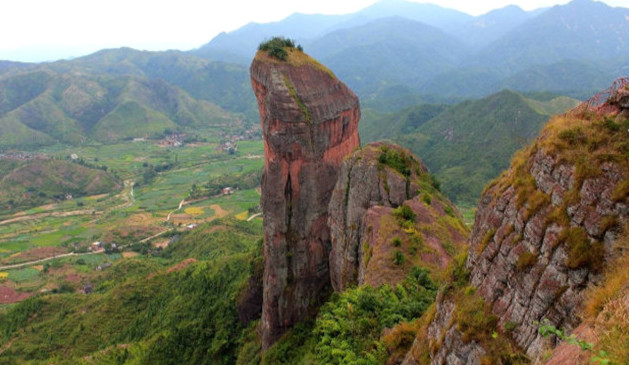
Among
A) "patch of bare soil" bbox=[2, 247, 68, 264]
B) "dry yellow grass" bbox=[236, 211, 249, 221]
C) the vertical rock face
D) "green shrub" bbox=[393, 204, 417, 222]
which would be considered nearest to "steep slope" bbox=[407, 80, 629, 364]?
"green shrub" bbox=[393, 204, 417, 222]

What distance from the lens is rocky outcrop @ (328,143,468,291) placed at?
23.6 m

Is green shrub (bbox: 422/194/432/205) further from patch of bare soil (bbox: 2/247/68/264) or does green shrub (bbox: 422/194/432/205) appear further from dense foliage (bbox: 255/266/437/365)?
patch of bare soil (bbox: 2/247/68/264)

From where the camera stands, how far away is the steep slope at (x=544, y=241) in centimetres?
914

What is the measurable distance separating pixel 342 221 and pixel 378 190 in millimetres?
3543

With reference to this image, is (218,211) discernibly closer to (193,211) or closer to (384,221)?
(193,211)

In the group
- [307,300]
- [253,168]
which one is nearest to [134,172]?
[253,168]

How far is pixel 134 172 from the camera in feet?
584

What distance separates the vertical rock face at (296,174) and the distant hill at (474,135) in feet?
304

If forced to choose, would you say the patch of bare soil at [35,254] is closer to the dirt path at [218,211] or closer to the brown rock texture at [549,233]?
the dirt path at [218,211]

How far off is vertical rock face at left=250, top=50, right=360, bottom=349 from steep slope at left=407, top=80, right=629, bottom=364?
22.1 meters

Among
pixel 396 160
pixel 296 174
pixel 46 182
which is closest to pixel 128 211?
pixel 46 182

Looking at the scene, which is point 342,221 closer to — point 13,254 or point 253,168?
point 13,254

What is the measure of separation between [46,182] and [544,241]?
177 m

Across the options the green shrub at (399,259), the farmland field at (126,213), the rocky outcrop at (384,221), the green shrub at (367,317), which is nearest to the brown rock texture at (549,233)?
the green shrub at (367,317)
